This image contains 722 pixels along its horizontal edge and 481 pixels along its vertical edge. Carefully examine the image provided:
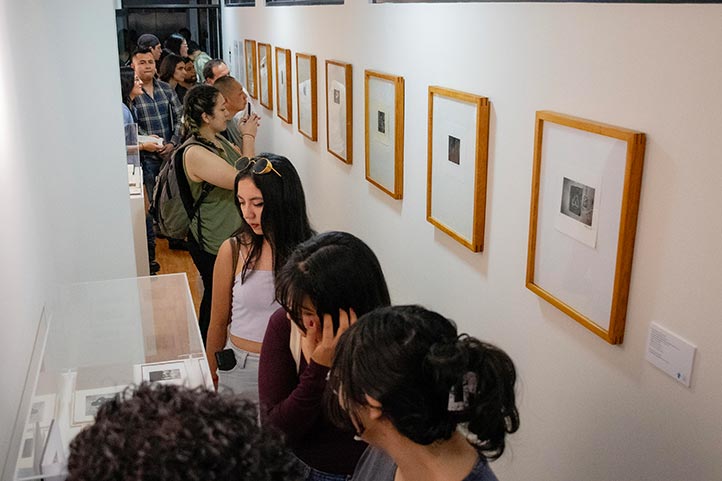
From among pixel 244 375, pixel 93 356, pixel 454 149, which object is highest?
pixel 454 149

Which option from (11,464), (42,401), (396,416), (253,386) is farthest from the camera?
(253,386)

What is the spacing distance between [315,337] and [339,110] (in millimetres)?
3179

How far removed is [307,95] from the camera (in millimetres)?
6168

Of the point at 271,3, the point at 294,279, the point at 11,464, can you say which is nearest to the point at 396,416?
the point at 294,279

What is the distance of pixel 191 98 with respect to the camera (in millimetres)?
4664

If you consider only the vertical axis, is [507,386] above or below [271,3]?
below

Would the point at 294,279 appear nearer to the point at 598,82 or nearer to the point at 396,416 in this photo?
the point at 396,416

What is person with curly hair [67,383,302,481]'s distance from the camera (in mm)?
917

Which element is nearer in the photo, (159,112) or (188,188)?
(188,188)

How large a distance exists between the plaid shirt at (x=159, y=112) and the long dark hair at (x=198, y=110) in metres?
3.16

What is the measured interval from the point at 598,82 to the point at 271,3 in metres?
6.12

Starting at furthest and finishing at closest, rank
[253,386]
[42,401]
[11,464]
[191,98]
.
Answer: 1. [191,98]
2. [253,386]
3. [42,401]
4. [11,464]

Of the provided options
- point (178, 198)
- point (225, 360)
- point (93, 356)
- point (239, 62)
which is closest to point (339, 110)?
point (178, 198)

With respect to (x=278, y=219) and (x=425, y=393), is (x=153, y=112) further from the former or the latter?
(x=425, y=393)
